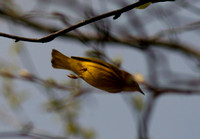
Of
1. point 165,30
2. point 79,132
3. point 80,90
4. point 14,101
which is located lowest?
point 79,132

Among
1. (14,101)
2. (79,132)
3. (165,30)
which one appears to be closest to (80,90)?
(165,30)

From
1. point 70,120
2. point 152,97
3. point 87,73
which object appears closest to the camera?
point 87,73

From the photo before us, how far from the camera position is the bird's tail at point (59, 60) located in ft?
2.23

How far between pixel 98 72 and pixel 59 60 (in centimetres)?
12

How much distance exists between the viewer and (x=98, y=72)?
2.11 feet

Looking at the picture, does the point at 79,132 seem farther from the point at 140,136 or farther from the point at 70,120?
the point at 140,136

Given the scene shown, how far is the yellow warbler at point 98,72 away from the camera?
64 cm

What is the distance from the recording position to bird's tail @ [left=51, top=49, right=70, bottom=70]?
678mm

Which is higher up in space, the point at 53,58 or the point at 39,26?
the point at 39,26

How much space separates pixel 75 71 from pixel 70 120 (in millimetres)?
1634

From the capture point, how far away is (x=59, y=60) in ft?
2.25

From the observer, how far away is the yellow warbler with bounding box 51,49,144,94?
25.3 inches

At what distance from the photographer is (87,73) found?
0.65 meters

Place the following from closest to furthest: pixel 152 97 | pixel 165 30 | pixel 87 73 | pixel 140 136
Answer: pixel 87 73 < pixel 140 136 < pixel 152 97 < pixel 165 30
